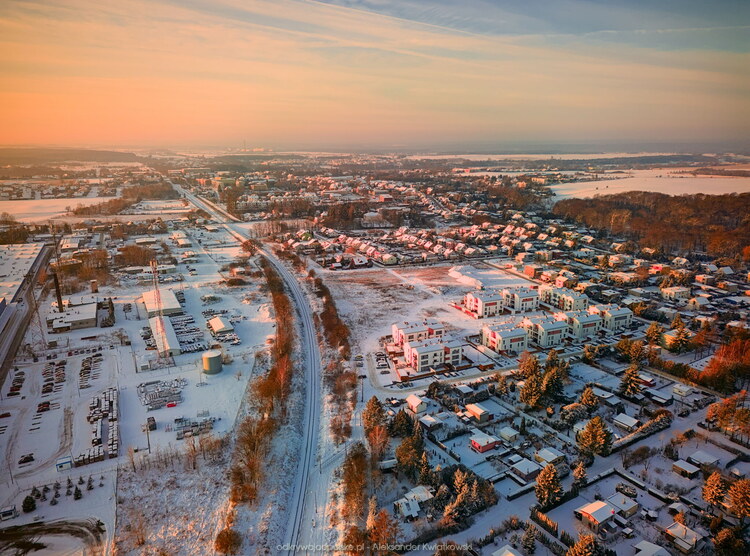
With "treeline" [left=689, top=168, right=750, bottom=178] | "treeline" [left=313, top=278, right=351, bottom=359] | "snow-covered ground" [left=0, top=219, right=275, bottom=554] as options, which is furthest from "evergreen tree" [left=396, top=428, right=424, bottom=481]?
"treeline" [left=689, top=168, right=750, bottom=178]

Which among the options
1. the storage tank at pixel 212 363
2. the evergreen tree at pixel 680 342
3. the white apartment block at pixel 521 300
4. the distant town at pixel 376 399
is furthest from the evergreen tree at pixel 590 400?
Answer: the storage tank at pixel 212 363

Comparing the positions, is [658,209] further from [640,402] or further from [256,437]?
[256,437]

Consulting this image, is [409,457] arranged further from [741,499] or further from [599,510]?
[741,499]

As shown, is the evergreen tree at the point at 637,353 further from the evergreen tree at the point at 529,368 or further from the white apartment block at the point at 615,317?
the evergreen tree at the point at 529,368

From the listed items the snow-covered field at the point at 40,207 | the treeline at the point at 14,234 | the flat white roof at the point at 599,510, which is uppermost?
the snow-covered field at the point at 40,207

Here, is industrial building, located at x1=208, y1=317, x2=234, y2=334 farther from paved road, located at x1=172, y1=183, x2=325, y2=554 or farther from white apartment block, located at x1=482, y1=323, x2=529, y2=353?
white apartment block, located at x1=482, y1=323, x2=529, y2=353

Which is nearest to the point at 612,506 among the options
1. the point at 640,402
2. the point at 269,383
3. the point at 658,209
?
the point at 640,402

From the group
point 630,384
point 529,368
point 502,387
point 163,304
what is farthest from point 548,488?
point 163,304
